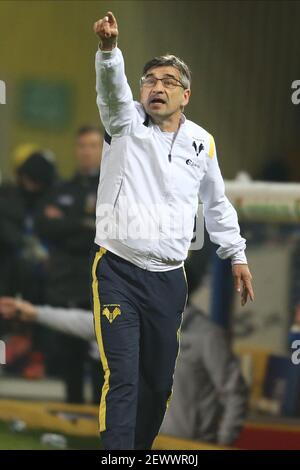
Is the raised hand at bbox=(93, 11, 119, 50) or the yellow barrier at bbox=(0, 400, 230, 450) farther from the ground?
the raised hand at bbox=(93, 11, 119, 50)

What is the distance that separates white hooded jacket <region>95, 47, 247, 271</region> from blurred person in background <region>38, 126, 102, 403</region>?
2.41 metres

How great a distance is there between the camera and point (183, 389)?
735cm

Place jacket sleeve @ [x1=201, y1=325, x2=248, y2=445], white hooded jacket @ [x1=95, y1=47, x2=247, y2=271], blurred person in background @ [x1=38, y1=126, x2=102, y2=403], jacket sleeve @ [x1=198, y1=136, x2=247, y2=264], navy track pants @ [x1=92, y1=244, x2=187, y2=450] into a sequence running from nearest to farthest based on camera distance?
navy track pants @ [x1=92, y1=244, x2=187, y2=450] → white hooded jacket @ [x1=95, y1=47, x2=247, y2=271] → jacket sleeve @ [x1=198, y1=136, x2=247, y2=264] → jacket sleeve @ [x1=201, y1=325, x2=248, y2=445] → blurred person in background @ [x1=38, y1=126, x2=102, y2=403]

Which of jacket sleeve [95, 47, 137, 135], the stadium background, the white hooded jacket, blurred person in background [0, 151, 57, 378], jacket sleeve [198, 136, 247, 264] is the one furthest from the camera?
the stadium background

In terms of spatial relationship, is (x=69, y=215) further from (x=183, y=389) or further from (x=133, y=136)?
(x=133, y=136)

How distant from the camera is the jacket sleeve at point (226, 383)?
7.32 meters

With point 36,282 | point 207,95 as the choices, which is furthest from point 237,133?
point 36,282

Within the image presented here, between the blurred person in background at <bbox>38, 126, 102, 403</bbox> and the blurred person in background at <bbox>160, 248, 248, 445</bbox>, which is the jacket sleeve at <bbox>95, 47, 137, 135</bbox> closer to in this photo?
the blurred person in background at <bbox>160, 248, 248, 445</bbox>

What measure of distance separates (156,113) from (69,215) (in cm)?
261

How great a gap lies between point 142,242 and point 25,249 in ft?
9.23

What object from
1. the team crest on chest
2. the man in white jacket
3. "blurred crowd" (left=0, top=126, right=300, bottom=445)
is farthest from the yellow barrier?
the team crest on chest

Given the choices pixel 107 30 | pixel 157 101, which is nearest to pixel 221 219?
pixel 157 101

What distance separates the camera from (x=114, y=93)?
5172 mm

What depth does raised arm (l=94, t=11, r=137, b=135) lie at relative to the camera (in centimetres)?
498
